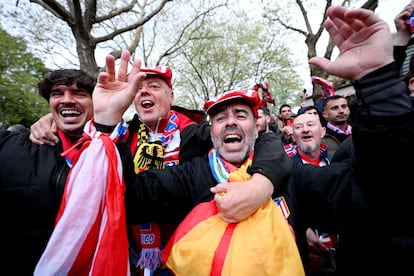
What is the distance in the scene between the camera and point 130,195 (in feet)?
5.06

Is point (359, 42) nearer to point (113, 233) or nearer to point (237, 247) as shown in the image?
point (237, 247)

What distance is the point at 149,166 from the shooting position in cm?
194

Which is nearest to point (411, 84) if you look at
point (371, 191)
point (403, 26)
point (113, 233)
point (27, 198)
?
point (403, 26)

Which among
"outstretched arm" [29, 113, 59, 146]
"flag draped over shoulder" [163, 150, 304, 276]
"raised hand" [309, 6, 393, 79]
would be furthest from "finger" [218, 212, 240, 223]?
"outstretched arm" [29, 113, 59, 146]

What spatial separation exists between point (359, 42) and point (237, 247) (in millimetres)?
1119

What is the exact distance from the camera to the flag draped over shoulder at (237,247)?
1.14 m

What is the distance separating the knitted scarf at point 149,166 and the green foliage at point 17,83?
42.6 feet

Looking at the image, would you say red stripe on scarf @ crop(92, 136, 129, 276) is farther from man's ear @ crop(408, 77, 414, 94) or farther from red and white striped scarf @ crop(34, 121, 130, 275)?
man's ear @ crop(408, 77, 414, 94)

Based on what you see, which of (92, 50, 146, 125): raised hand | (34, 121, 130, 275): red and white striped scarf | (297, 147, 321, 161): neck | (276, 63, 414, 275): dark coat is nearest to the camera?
(276, 63, 414, 275): dark coat

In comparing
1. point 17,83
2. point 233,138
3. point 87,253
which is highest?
point 17,83

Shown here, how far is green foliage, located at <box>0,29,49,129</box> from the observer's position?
40.4 ft

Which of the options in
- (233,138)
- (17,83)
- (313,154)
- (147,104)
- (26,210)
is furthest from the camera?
(17,83)

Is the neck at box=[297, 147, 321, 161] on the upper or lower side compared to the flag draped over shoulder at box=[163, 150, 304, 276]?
upper

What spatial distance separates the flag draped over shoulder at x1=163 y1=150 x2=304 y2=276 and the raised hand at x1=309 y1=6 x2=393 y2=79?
0.76 metres
